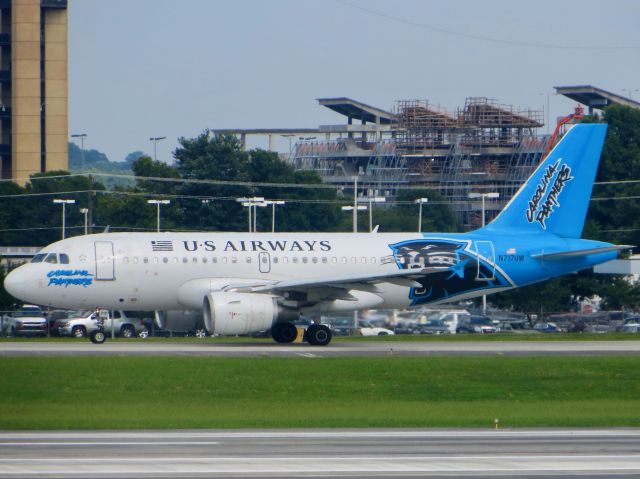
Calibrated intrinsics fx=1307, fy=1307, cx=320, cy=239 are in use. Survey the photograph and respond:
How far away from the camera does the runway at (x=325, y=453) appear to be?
18.8m

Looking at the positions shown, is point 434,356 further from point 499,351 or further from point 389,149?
point 389,149

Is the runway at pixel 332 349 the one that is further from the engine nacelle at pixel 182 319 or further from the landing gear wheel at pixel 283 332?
the engine nacelle at pixel 182 319

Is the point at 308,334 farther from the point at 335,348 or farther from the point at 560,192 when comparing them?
the point at 560,192

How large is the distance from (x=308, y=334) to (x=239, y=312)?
3.93 m

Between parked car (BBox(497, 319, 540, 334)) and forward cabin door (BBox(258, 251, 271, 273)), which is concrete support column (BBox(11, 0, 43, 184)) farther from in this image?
forward cabin door (BBox(258, 251, 271, 273))

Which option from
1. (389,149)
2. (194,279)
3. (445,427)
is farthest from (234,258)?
(389,149)

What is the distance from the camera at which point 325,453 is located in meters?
21.2

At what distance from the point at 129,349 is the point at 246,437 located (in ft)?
59.6

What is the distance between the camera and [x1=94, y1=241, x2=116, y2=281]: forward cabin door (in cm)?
4431

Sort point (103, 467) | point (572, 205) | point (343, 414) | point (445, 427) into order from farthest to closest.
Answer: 1. point (572, 205)
2. point (343, 414)
3. point (445, 427)
4. point (103, 467)

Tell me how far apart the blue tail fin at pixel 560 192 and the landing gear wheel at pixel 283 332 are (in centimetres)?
918

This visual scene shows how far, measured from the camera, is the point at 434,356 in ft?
129

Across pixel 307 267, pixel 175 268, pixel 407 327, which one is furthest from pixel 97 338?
pixel 407 327

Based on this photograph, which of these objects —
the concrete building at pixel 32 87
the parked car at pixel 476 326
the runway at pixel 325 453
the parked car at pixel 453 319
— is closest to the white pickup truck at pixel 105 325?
the parked car at pixel 453 319
